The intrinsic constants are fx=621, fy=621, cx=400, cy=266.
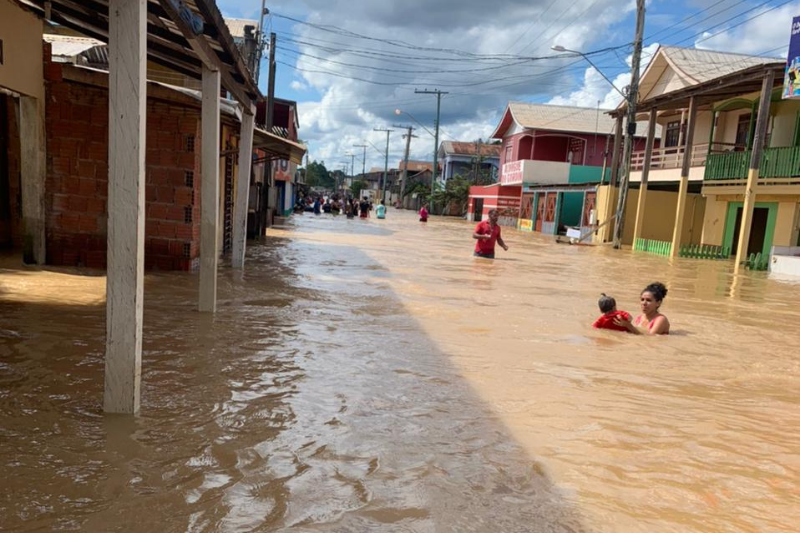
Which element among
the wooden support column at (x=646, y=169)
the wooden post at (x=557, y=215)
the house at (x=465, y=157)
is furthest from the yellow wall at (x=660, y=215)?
the house at (x=465, y=157)

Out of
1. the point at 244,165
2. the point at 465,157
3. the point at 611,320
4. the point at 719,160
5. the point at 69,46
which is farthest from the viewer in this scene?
the point at 465,157

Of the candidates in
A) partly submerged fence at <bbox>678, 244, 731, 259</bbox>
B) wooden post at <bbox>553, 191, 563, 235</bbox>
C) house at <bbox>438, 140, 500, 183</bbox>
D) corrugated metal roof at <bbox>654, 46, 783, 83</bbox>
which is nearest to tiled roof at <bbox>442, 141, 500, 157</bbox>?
house at <bbox>438, 140, 500, 183</bbox>

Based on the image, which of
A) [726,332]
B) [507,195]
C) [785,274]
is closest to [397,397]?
[726,332]

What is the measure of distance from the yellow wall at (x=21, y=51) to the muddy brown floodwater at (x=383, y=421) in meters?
2.52

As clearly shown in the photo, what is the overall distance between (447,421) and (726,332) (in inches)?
234

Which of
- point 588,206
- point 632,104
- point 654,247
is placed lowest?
point 654,247

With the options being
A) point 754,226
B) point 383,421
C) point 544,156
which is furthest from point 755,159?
point 544,156

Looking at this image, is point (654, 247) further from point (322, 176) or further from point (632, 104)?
point (322, 176)

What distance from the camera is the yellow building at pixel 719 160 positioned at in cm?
1897

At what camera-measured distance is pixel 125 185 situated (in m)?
3.67

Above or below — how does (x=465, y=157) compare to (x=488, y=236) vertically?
above

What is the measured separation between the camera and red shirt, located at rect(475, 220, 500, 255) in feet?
49.6

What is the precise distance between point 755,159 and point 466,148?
178 ft

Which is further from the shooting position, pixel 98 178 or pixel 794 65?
pixel 794 65
